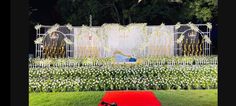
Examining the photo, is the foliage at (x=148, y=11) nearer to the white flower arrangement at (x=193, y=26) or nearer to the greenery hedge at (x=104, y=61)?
the white flower arrangement at (x=193, y=26)

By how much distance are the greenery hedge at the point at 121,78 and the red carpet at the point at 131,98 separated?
345 mm

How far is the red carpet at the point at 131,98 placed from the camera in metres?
8.34

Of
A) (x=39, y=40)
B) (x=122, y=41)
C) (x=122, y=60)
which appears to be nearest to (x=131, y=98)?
(x=122, y=60)

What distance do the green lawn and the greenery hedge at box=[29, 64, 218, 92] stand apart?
31 centimetres

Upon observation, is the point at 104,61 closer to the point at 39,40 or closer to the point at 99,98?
the point at 99,98

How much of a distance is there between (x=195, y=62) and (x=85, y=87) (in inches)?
124

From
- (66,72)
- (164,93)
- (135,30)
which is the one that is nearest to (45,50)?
(66,72)

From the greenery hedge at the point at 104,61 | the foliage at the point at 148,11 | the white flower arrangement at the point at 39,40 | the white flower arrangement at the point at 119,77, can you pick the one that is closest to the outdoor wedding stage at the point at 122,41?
the white flower arrangement at the point at 39,40

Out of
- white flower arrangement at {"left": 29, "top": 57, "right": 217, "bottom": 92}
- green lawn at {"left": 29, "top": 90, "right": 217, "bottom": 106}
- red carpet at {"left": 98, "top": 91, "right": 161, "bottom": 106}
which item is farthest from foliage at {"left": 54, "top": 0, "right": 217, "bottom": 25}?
red carpet at {"left": 98, "top": 91, "right": 161, "bottom": 106}

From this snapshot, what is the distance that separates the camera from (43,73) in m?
10.2

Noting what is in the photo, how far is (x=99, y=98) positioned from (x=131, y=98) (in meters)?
0.75

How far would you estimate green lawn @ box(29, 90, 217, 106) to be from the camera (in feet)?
27.3

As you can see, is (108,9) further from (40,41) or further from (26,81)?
(26,81)

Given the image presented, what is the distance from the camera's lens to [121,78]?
10047 millimetres
